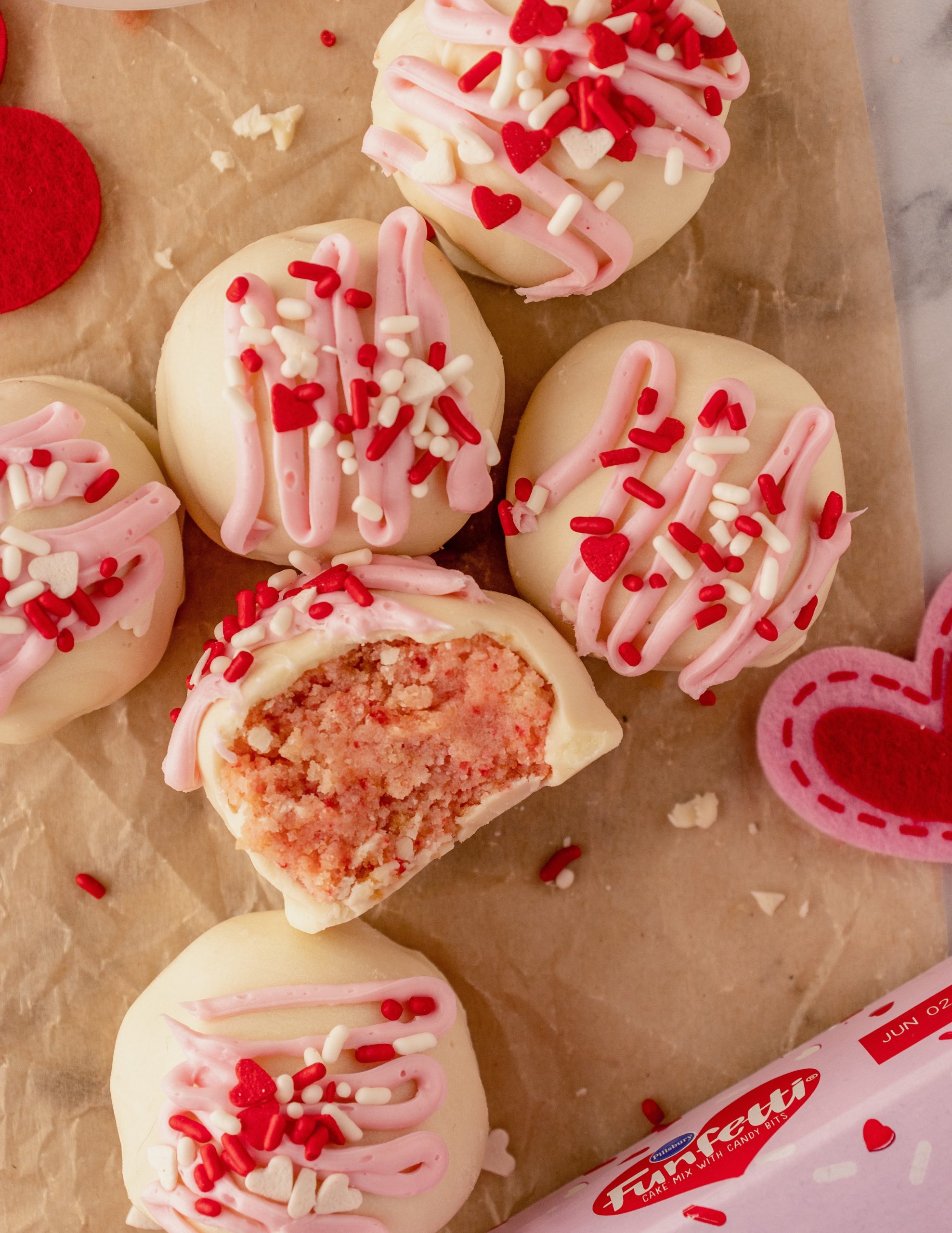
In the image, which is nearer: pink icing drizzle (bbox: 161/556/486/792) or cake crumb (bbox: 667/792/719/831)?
pink icing drizzle (bbox: 161/556/486/792)

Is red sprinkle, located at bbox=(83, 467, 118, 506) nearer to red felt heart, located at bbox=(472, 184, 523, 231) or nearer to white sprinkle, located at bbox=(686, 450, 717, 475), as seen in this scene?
red felt heart, located at bbox=(472, 184, 523, 231)

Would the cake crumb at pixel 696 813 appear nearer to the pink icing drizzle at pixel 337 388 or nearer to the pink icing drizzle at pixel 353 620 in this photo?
the pink icing drizzle at pixel 353 620

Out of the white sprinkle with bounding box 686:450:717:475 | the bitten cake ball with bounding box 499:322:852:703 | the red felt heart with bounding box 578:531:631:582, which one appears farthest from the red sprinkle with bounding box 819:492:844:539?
the red felt heart with bounding box 578:531:631:582

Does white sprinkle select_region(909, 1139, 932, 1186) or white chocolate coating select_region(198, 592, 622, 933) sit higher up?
white chocolate coating select_region(198, 592, 622, 933)

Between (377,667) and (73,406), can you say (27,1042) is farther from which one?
(73,406)

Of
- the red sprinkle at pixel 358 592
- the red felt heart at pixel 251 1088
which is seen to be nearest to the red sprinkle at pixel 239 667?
the red sprinkle at pixel 358 592

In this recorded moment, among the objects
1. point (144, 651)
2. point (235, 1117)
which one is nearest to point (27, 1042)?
point (235, 1117)

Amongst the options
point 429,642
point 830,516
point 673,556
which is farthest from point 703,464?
point 429,642

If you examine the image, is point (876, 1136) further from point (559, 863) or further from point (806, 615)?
point (806, 615)
